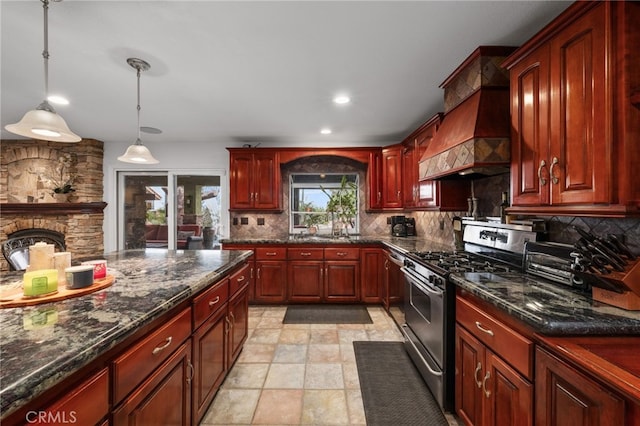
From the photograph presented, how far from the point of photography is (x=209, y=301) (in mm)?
1670

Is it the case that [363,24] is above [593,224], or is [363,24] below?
above

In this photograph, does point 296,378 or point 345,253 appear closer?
point 296,378

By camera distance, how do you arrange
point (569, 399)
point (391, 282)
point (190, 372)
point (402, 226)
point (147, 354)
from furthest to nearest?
point (402, 226)
point (391, 282)
point (190, 372)
point (147, 354)
point (569, 399)

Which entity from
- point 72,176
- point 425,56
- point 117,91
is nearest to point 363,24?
point 425,56

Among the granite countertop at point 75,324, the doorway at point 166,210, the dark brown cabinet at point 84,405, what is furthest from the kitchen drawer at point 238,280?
the doorway at point 166,210

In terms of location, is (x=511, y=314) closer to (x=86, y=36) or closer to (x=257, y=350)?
(x=257, y=350)

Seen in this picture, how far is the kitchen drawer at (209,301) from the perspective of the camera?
4.94ft

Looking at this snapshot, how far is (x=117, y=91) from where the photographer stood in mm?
2531

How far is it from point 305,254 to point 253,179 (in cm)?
139

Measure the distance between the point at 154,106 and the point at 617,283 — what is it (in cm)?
380

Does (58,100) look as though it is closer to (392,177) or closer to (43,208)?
(43,208)

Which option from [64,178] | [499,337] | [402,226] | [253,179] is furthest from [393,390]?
[64,178]

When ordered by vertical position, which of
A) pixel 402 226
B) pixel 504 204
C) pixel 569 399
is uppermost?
pixel 504 204

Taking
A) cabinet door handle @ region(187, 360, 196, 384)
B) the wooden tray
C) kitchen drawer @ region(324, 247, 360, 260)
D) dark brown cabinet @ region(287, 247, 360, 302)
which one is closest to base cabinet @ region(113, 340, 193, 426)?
cabinet door handle @ region(187, 360, 196, 384)
